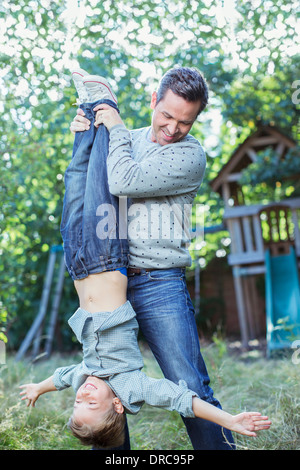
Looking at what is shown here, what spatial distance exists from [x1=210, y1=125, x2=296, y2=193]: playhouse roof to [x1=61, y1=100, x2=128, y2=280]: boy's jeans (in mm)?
6180

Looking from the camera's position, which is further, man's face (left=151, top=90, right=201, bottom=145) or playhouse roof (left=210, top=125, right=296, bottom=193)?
playhouse roof (left=210, top=125, right=296, bottom=193)

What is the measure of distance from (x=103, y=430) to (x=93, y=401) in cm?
14

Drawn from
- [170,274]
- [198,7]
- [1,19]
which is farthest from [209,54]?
[170,274]

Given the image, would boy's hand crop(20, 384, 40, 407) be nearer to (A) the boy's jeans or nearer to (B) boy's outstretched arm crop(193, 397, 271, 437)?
(A) the boy's jeans

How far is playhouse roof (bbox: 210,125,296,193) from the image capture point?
26.8 feet

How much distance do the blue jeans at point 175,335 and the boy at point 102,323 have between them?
8 cm

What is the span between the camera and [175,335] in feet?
7.31

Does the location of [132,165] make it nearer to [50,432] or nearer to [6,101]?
[50,432]

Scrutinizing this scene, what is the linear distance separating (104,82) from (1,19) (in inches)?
142

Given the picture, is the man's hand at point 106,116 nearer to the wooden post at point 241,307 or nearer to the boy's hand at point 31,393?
the boy's hand at point 31,393

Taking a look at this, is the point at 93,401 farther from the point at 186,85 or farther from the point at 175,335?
the point at 186,85

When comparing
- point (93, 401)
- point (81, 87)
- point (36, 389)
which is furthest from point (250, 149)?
point (93, 401)

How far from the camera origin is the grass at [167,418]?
2.94 m

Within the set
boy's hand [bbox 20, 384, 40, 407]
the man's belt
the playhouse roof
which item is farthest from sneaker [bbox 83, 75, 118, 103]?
the playhouse roof
